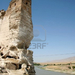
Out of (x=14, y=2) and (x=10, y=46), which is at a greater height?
(x=14, y=2)

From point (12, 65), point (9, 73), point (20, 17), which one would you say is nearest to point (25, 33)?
point (20, 17)

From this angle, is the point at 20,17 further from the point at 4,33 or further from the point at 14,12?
the point at 4,33

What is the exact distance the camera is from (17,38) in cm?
1009

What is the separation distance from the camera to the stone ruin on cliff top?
8.78 m

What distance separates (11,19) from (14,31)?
69.6 inches

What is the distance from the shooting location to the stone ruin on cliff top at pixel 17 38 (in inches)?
346

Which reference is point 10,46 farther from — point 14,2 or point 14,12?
point 14,2

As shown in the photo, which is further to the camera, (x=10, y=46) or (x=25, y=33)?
(x=25, y=33)

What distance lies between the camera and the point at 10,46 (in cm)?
984

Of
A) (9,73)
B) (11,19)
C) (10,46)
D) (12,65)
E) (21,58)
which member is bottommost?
(9,73)

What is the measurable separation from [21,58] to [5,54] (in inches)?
76.7

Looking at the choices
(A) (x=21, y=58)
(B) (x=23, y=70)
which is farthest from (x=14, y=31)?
(B) (x=23, y=70)

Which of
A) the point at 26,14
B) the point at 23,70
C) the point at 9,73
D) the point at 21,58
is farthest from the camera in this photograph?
the point at 26,14

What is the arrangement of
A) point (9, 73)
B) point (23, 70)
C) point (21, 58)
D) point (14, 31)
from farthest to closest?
point (14, 31), point (21, 58), point (23, 70), point (9, 73)
